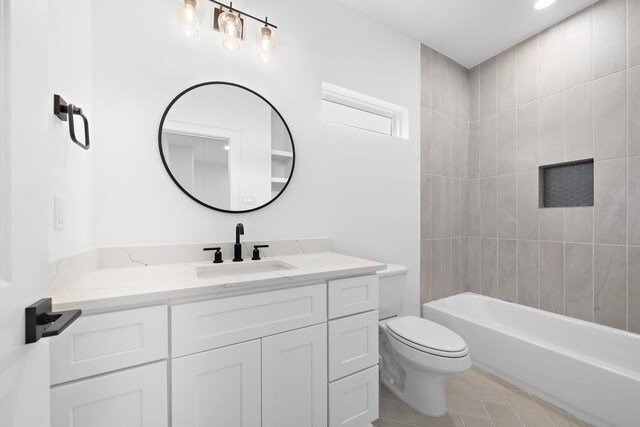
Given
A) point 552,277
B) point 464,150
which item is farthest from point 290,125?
point 552,277

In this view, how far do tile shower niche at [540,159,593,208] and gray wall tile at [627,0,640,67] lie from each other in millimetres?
667

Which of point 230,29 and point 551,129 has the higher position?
point 230,29

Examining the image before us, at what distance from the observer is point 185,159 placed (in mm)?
1395

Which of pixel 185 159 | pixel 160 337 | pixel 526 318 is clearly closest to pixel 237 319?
pixel 160 337

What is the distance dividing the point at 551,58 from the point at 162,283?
307 cm

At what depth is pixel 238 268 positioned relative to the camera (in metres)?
1.39

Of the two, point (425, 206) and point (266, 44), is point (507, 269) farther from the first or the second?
point (266, 44)

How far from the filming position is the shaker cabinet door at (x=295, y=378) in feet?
3.36

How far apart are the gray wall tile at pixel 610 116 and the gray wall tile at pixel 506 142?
1.72 feet

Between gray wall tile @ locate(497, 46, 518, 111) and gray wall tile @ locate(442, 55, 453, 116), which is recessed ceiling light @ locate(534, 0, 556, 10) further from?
gray wall tile @ locate(442, 55, 453, 116)

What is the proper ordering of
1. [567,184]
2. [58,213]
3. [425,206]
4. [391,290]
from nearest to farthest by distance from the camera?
[58,213] → [391,290] → [567,184] → [425,206]

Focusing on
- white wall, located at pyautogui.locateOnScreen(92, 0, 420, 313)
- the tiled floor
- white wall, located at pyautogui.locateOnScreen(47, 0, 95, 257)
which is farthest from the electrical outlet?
the tiled floor

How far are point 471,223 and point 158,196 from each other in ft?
8.93

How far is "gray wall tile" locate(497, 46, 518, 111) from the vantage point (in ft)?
7.72
